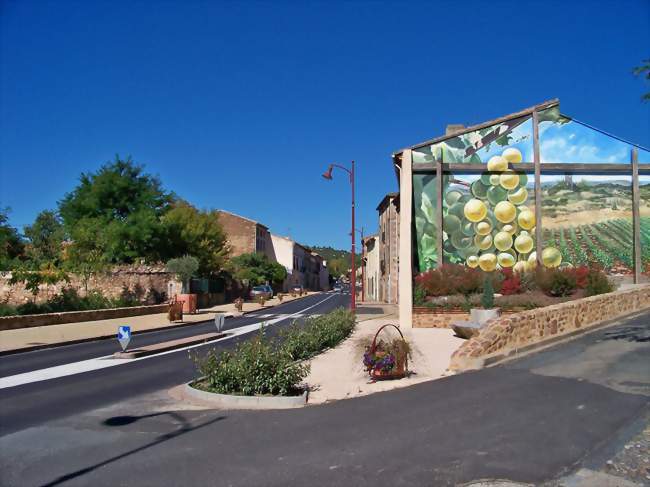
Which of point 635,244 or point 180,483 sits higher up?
point 635,244

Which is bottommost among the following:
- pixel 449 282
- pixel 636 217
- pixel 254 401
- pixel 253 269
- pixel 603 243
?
pixel 254 401

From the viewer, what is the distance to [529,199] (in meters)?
24.5

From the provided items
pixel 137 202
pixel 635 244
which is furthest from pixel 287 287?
pixel 635 244

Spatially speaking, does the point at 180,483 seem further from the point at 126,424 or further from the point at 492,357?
the point at 492,357

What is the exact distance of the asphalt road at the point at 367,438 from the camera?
5473 millimetres

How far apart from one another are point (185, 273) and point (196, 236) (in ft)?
32.7

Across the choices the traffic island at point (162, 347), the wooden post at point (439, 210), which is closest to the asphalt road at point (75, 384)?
the traffic island at point (162, 347)

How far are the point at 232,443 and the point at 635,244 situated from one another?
23024 millimetres

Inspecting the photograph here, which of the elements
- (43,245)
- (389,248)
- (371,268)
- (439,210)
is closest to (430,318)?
(439,210)

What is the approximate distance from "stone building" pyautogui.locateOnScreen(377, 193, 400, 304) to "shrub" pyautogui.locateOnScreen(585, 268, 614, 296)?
17.9m

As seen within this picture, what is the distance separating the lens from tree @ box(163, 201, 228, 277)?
41.9 meters

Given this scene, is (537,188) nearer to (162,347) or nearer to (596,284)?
(596,284)

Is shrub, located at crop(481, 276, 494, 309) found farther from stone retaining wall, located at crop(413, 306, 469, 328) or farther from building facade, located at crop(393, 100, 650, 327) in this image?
building facade, located at crop(393, 100, 650, 327)

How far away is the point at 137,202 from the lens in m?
41.9
